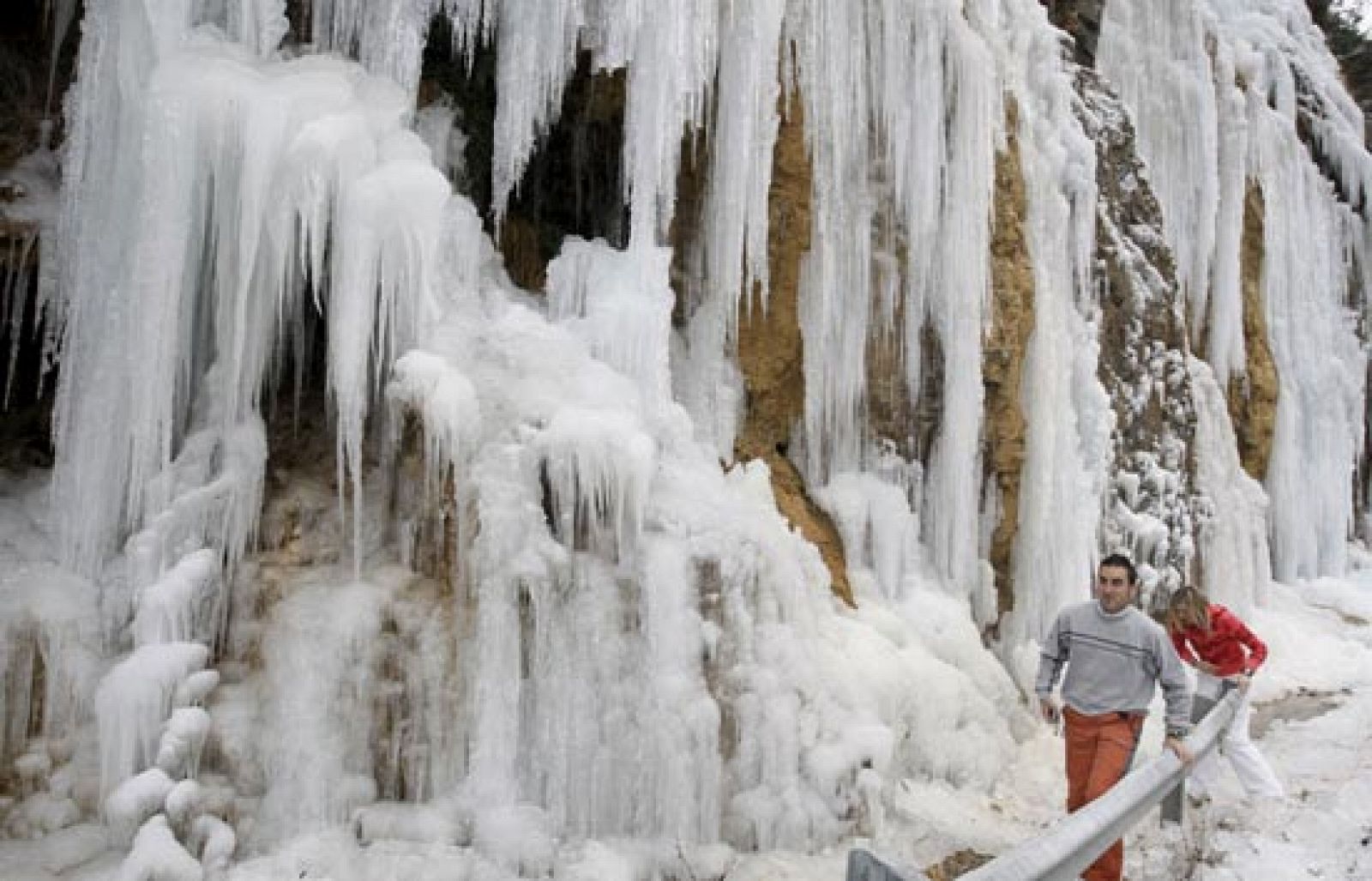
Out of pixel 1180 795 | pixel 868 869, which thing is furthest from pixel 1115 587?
pixel 868 869

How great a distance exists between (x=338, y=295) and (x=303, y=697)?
5.52 feet

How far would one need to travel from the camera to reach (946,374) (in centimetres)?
750

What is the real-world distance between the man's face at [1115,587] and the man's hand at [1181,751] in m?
0.52

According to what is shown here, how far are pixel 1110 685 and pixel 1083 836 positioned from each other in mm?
1747

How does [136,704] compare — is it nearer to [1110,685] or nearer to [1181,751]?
[1110,685]

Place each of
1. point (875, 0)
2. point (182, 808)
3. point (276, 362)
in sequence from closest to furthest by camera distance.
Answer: point (182, 808), point (276, 362), point (875, 0)

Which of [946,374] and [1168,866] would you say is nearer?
[1168,866]

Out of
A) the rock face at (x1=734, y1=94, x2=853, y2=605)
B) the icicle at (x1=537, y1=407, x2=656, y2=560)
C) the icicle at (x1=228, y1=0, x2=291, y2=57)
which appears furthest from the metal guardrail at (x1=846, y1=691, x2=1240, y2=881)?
the icicle at (x1=228, y1=0, x2=291, y2=57)

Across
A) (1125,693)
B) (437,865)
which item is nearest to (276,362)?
(437,865)

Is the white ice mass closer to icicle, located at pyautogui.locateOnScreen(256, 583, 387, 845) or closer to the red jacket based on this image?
icicle, located at pyautogui.locateOnScreen(256, 583, 387, 845)

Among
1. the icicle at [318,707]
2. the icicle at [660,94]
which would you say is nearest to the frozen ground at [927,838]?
the icicle at [318,707]

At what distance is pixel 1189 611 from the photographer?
504cm

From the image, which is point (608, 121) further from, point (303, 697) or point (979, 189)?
point (303, 697)

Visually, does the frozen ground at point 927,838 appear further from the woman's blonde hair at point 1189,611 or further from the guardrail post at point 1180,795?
the woman's blonde hair at point 1189,611
